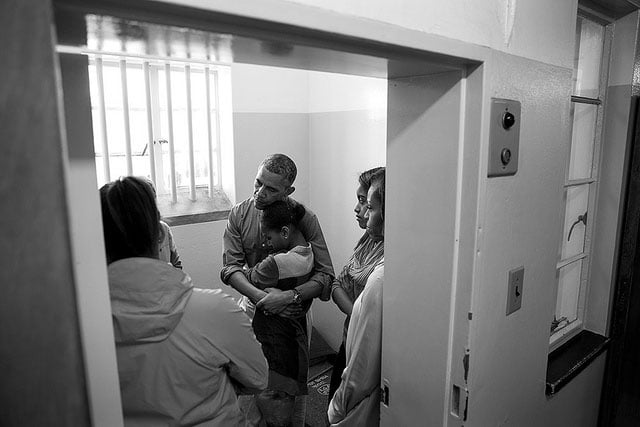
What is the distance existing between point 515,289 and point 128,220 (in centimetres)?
104

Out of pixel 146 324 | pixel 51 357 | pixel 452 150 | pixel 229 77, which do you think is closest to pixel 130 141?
pixel 229 77

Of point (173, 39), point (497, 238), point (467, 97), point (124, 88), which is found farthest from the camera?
point (124, 88)

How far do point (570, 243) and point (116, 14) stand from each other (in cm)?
183

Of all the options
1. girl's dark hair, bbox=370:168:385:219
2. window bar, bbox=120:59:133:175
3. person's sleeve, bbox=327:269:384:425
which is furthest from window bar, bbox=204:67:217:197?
person's sleeve, bbox=327:269:384:425

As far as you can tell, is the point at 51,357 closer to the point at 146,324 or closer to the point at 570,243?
the point at 146,324

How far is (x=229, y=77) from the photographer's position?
3066 mm

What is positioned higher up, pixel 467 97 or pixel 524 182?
pixel 467 97

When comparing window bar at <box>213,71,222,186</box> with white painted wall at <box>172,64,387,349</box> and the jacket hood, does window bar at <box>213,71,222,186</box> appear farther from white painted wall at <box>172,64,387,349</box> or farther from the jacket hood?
the jacket hood

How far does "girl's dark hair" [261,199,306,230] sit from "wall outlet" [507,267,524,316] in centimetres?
121

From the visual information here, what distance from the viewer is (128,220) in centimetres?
111

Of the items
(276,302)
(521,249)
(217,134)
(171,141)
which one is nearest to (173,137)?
(171,141)

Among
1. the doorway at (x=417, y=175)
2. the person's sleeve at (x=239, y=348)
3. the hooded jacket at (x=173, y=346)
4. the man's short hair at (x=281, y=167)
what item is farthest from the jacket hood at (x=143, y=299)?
Answer: the man's short hair at (x=281, y=167)

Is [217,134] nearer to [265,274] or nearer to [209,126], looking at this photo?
[209,126]

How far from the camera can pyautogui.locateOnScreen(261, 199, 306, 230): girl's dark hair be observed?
7.11ft
